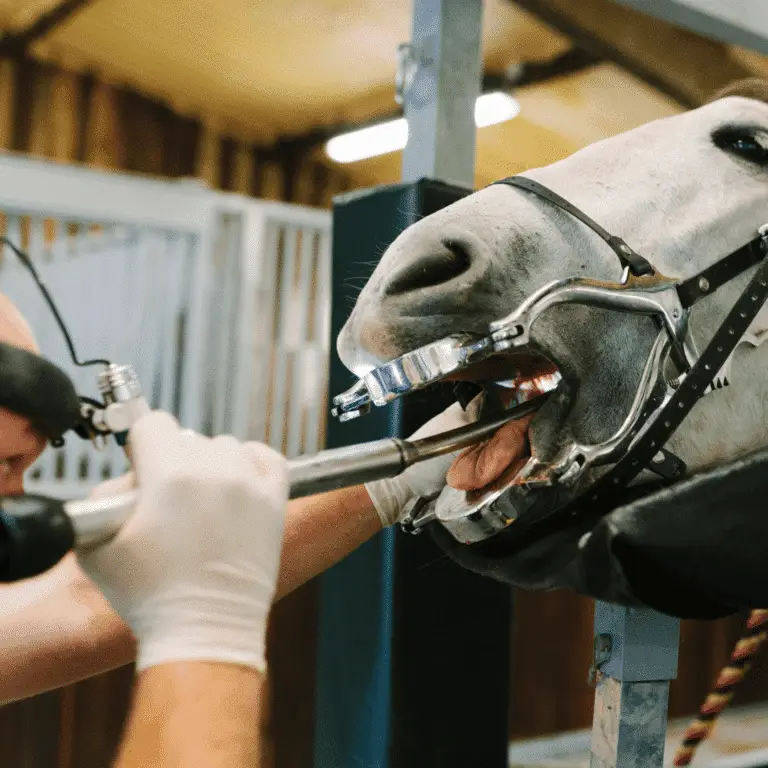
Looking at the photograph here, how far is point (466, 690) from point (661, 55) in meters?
2.96

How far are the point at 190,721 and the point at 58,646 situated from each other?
414mm

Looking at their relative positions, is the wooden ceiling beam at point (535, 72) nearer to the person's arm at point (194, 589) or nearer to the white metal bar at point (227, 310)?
the white metal bar at point (227, 310)

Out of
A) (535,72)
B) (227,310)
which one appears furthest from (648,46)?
(227,310)

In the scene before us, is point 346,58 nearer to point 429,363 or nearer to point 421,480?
point 421,480

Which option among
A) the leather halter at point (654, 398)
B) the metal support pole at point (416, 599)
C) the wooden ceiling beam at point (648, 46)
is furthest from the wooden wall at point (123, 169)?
the wooden ceiling beam at point (648, 46)

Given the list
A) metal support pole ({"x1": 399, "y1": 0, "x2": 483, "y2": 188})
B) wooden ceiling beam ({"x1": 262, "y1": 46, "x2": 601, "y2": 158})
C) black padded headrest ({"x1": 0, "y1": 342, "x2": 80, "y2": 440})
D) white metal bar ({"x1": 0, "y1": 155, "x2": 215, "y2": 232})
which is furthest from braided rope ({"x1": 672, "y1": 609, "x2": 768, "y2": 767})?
wooden ceiling beam ({"x1": 262, "y1": 46, "x2": 601, "y2": 158})

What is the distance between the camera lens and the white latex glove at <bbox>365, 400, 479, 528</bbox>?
76cm

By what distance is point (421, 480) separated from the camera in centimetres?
79

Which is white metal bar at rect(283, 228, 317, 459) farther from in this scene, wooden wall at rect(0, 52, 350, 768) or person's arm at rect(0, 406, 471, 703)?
person's arm at rect(0, 406, 471, 703)

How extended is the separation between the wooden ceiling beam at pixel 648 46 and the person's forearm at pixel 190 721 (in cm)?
310

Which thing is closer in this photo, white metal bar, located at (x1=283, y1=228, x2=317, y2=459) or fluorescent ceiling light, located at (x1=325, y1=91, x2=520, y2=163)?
white metal bar, located at (x1=283, y1=228, x2=317, y2=459)

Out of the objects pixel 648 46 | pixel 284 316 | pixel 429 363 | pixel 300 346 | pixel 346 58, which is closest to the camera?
pixel 429 363

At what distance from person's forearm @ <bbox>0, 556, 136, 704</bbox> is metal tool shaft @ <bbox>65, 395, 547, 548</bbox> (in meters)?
0.38

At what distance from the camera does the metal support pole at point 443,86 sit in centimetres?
96
